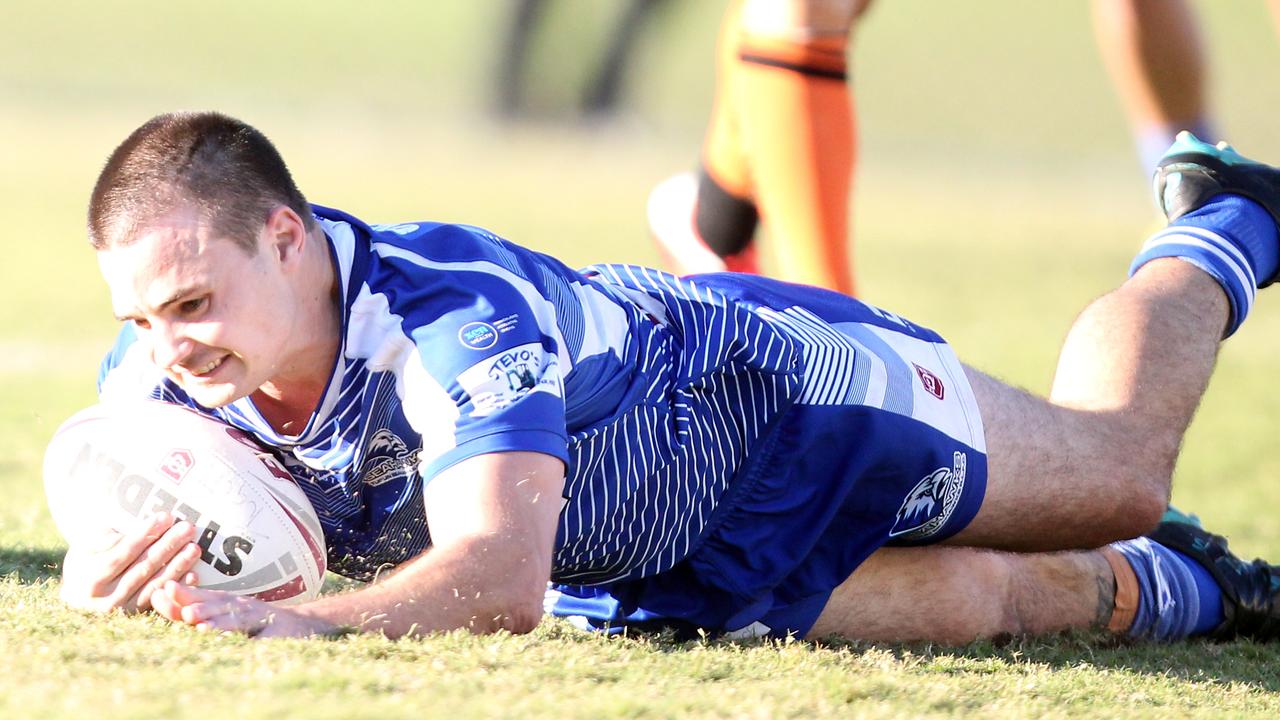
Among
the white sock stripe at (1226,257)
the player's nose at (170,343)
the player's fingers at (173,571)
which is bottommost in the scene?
the player's fingers at (173,571)

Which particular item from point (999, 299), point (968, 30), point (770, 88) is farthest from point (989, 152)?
point (770, 88)

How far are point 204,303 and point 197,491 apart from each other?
0.39m

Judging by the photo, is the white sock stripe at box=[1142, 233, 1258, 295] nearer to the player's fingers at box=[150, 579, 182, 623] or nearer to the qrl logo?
the qrl logo

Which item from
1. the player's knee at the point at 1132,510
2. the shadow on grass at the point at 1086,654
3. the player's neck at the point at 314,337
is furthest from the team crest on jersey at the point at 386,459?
the player's knee at the point at 1132,510

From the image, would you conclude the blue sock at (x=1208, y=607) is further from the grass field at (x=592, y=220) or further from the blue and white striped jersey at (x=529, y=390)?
the blue and white striped jersey at (x=529, y=390)

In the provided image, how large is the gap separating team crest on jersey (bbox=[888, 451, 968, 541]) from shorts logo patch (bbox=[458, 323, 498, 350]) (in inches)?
43.0

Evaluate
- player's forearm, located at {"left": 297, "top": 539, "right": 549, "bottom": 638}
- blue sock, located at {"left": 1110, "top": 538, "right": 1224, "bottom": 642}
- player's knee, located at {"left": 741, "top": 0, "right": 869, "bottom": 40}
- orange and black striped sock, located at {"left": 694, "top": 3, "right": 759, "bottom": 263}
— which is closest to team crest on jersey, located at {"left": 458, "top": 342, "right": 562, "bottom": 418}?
player's forearm, located at {"left": 297, "top": 539, "right": 549, "bottom": 638}

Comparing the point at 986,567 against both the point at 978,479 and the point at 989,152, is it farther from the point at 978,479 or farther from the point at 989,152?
the point at 989,152

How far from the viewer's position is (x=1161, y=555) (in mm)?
3879

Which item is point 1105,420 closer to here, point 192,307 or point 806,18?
point 806,18

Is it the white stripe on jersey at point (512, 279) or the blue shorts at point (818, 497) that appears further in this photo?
the blue shorts at point (818, 497)

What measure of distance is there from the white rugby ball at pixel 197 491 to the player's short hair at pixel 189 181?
16.1 inches

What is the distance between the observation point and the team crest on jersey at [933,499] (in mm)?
3424

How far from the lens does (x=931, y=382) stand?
3523 mm
